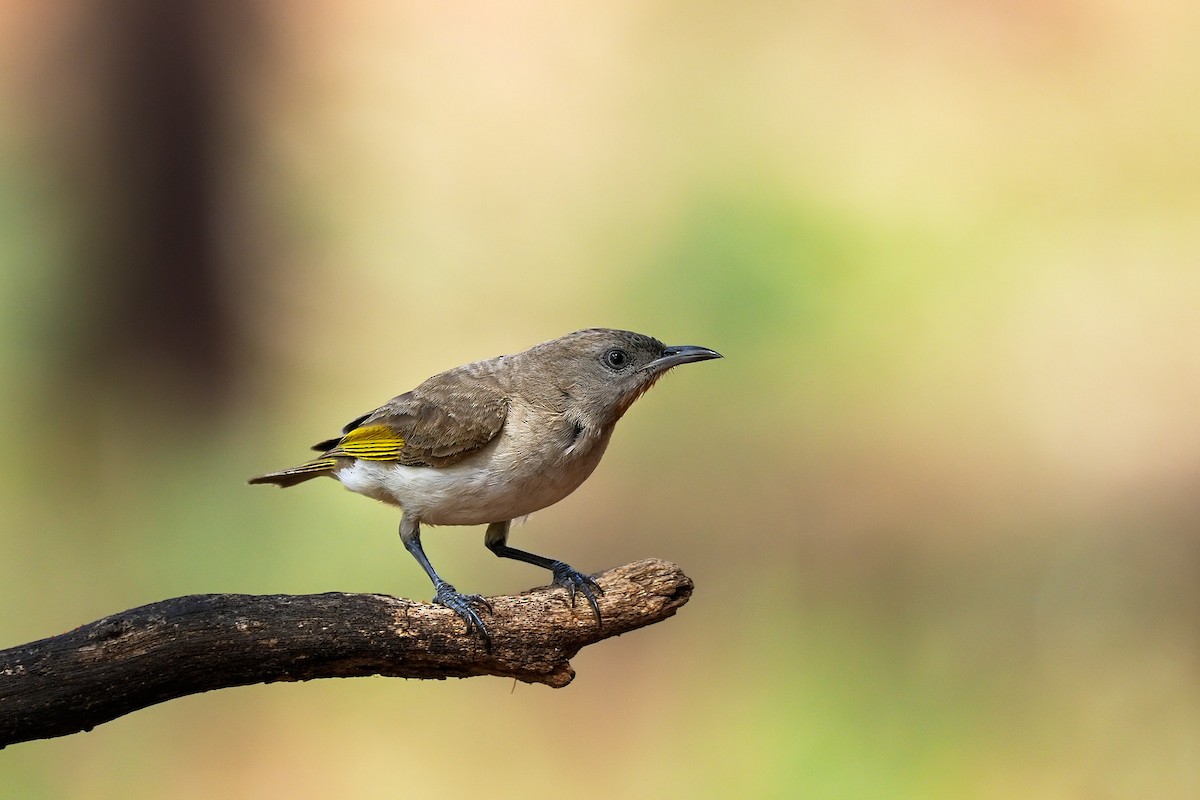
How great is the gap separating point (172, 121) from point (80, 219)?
1.13 m

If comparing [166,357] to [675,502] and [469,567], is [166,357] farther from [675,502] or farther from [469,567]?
[675,502]

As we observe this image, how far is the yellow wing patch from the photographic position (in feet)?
16.6

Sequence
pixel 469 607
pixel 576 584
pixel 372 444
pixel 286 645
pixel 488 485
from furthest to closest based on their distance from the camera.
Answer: pixel 372 444, pixel 488 485, pixel 576 584, pixel 469 607, pixel 286 645

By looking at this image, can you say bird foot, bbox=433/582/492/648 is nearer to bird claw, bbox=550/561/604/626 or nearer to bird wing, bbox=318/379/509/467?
bird claw, bbox=550/561/604/626

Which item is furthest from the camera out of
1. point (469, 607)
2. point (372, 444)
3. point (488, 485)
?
point (372, 444)

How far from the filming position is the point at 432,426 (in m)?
4.91

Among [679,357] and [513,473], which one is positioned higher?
[679,357]

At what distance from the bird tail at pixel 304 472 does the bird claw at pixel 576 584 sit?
1203 mm

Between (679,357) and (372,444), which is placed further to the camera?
(372,444)

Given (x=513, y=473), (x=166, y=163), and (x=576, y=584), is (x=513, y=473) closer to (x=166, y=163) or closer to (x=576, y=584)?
(x=576, y=584)

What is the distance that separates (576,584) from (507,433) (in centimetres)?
69

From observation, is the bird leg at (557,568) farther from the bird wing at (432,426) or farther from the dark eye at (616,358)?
the dark eye at (616,358)

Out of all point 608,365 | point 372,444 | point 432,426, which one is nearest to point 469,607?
point 432,426

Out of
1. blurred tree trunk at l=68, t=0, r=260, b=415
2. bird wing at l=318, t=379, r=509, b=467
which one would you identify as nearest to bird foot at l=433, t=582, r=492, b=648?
bird wing at l=318, t=379, r=509, b=467
